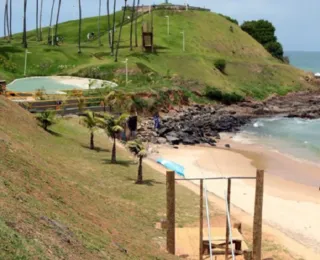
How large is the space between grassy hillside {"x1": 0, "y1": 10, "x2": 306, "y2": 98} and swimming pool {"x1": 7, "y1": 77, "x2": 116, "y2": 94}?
9.97 ft

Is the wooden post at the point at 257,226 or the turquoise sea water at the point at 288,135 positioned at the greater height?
the wooden post at the point at 257,226

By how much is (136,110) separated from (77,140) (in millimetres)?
17606

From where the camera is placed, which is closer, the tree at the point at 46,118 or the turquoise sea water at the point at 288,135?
the tree at the point at 46,118

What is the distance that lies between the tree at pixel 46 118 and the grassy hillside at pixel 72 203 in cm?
57

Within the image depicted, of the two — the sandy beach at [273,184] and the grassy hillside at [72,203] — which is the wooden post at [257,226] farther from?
the sandy beach at [273,184]

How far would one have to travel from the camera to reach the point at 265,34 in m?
112

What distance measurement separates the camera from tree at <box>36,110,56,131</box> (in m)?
30.2

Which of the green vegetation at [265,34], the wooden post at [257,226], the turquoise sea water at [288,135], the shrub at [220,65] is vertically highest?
the green vegetation at [265,34]

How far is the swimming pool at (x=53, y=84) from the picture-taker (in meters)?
49.6

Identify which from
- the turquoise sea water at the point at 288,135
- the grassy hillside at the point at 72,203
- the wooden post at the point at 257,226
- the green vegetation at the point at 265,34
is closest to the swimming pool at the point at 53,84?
the turquoise sea water at the point at 288,135

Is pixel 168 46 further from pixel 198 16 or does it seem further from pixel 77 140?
pixel 77 140

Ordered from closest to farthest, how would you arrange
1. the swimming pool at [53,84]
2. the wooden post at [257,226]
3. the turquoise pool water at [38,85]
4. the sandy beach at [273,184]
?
the wooden post at [257,226] < the sandy beach at [273,184] < the turquoise pool water at [38,85] < the swimming pool at [53,84]

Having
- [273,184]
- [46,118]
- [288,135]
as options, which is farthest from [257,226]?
[288,135]

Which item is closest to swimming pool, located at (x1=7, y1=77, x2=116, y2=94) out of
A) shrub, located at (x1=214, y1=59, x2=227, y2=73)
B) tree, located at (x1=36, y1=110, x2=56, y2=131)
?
tree, located at (x1=36, y1=110, x2=56, y2=131)
